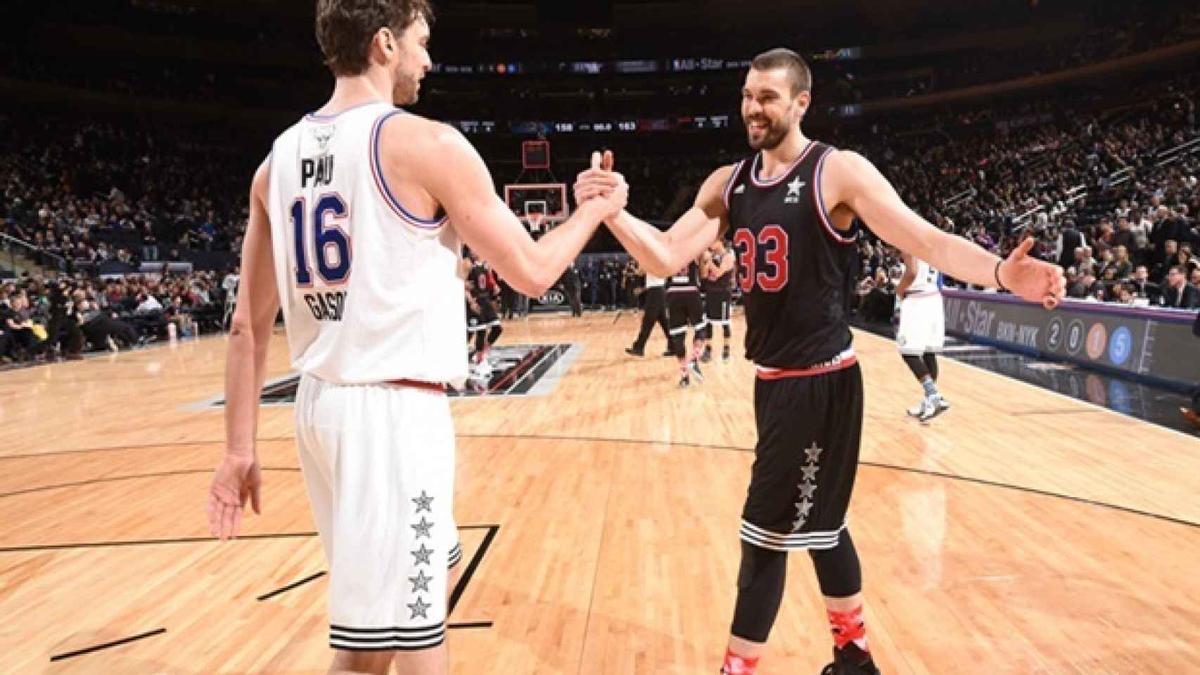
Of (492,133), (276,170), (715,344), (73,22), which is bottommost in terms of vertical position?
(715,344)

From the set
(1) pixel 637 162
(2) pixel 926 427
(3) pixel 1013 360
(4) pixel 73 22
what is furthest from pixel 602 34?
(2) pixel 926 427

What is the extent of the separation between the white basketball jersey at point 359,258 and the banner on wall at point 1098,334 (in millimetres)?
9174

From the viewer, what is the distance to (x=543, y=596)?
3.82 metres

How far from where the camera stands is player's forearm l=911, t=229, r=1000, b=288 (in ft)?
7.94

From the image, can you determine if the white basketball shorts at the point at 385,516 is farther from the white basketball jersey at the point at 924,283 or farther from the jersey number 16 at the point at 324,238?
the white basketball jersey at the point at 924,283

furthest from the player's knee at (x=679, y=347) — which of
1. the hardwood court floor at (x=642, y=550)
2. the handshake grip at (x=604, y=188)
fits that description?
the handshake grip at (x=604, y=188)

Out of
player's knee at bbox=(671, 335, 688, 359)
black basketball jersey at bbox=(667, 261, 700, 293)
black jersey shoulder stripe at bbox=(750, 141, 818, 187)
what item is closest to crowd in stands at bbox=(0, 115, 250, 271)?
black basketball jersey at bbox=(667, 261, 700, 293)

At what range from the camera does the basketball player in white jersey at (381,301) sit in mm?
1706

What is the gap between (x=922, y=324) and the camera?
7.67 meters

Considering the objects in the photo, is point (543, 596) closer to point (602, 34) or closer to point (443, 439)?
point (443, 439)

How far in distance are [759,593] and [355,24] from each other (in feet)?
6.49

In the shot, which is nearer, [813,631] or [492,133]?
[813,631]

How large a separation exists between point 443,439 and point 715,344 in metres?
13.8

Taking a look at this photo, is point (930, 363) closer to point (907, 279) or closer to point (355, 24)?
point (907, 279)
